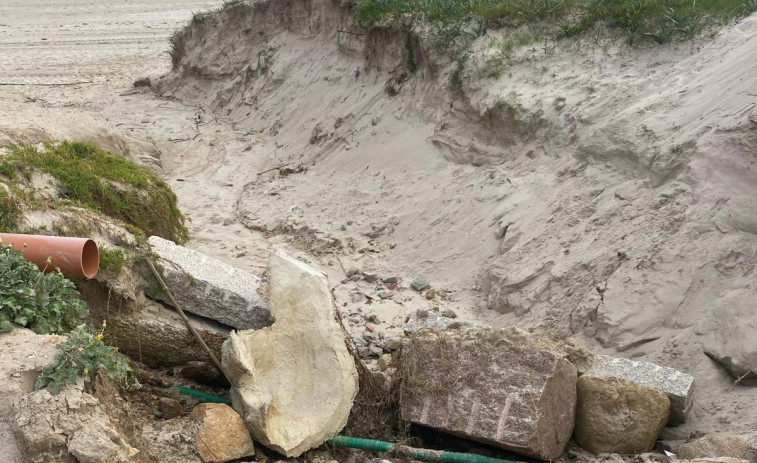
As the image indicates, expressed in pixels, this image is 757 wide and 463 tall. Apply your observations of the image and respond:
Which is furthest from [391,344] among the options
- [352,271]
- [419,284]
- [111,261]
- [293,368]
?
[111,261]

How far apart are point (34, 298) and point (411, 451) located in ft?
7.05

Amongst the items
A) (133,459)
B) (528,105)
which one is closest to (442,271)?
(528,105)

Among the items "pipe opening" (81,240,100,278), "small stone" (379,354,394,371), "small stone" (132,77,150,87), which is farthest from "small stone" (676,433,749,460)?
"small stone" (132,77,150,87)

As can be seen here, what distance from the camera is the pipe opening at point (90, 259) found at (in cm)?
463

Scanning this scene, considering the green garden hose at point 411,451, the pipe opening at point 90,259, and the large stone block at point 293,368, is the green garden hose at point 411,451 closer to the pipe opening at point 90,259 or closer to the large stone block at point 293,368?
the large stone block at point 293,368

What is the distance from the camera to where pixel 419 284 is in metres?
7.11

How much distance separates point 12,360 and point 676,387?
351 centimetres

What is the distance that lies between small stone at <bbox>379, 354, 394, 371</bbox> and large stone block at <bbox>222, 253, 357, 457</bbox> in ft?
2.09

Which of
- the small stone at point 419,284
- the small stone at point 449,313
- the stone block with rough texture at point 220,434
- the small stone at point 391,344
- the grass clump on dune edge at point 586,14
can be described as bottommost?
the small stone at point 419,284

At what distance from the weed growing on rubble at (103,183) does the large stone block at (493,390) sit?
107 inches

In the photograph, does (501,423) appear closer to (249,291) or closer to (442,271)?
(249,291)

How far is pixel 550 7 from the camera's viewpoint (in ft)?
28.1

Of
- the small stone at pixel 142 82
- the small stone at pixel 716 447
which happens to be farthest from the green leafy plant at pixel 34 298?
the small stone at pixel 142 82

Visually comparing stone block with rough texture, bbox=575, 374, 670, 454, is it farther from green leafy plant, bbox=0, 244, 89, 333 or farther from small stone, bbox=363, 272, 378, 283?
green leafy plant, bbox=0, 244, 89, 333
